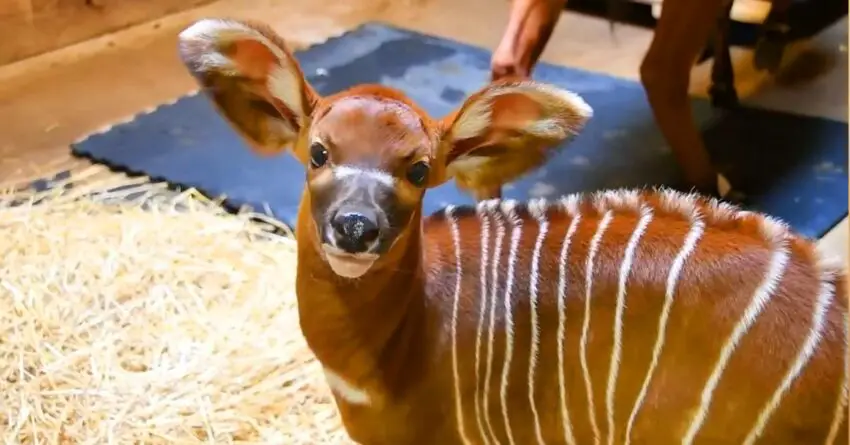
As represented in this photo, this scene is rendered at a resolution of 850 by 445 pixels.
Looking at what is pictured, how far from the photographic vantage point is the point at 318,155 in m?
0.98

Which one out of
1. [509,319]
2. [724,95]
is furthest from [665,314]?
[724,95]

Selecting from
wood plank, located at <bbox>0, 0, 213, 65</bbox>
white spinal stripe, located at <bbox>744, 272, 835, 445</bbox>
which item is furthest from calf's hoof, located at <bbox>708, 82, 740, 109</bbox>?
wood plank, located at <bbox>0, 0, 213, 65</bbox>

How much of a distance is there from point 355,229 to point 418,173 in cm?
10

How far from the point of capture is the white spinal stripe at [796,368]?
0.97 meters

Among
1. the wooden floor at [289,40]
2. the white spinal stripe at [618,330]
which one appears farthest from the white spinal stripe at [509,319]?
the wooden floor at [289,40]

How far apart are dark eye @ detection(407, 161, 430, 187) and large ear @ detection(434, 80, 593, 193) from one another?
0.05 meters

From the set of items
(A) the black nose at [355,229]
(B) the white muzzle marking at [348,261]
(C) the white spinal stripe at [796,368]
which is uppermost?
(A) the black nose at [355,229]

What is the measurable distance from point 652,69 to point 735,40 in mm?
1078

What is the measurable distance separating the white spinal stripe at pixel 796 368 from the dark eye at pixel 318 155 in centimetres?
47

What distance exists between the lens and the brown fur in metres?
0.98

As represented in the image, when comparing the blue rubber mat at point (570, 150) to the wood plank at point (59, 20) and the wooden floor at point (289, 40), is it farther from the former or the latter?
the wood plank at point (59, 20)

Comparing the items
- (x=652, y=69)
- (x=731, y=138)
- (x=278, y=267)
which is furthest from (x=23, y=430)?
(x=731, y=138)

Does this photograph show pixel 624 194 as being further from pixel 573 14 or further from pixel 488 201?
pixel 573 14

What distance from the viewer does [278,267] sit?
1.85 m
